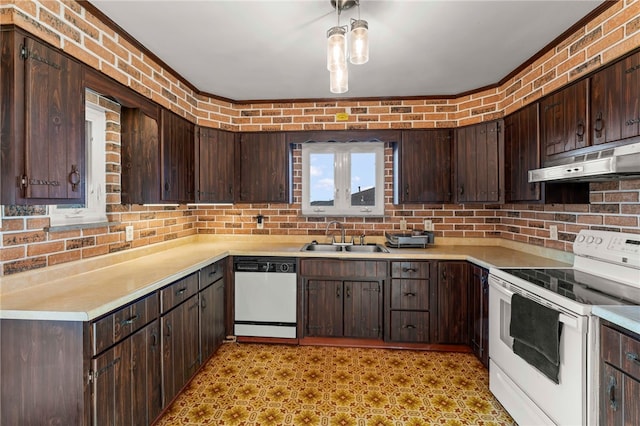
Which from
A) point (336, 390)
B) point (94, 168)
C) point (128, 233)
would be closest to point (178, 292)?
point (128, 233)

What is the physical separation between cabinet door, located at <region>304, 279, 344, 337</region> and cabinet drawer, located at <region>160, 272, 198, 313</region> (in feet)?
3.47

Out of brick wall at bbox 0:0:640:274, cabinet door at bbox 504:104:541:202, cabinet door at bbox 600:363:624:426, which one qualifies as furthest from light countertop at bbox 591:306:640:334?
cabinet door at bbox 504:104:541:202

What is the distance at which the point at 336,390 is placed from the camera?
225 cm

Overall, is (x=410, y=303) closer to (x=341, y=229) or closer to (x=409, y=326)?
(x=409, y=326)

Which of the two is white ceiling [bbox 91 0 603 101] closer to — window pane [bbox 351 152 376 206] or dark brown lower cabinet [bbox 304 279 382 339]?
window pane [bbox 351 152 376 206]

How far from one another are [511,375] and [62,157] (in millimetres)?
2891

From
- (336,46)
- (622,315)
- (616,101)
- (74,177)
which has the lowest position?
(622,315)

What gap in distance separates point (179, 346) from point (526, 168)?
2.93 meters

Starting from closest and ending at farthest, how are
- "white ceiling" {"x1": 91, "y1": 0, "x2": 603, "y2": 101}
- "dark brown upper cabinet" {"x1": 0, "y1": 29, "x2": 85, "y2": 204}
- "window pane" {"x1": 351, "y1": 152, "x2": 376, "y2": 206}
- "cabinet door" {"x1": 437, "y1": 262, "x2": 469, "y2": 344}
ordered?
"dark brown upper cabinet" {"x1": 0, "y1": 29, "x2": 85, "y2": 204} → "white ceiling" {"x1": 91, "y1": 0, "x2": 603, "y2": 101} → "cabinet door" {"x1": 437, "y1": 262, "x2": 469, "y2": 344} → "window pane" {"x1": 351, "y1": 152, "x2": 376, "y2": 206}

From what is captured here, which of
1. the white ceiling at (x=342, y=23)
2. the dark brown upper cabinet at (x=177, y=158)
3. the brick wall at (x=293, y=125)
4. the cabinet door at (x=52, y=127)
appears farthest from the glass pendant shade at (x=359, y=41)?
the dark brown upper cabinet at (x=177, y=158)

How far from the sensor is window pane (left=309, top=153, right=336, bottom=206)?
3500 millimetres

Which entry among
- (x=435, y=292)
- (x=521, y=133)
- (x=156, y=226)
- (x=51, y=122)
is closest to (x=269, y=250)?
(x=156, y=226)

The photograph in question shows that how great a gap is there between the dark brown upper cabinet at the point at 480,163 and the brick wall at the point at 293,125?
0.24 metres

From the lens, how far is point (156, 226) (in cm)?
282
